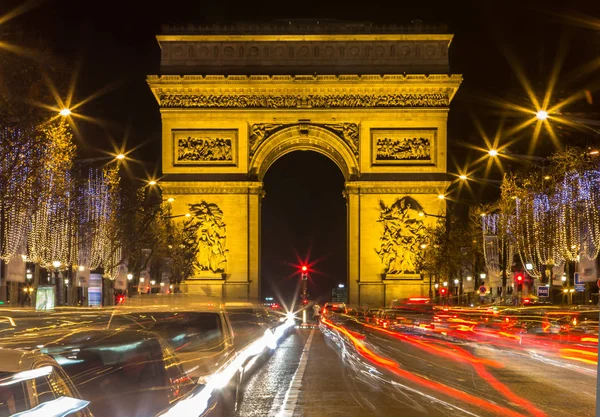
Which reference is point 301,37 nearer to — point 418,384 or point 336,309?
point 336,309

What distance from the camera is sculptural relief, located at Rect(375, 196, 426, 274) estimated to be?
216 feet

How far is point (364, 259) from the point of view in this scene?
66.5m

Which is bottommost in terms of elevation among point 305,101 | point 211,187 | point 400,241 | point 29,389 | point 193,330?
point 29,389

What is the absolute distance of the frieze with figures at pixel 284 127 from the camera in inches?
2618

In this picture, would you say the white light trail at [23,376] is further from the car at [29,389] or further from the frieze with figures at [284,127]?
the frieze with figures at [284,127]

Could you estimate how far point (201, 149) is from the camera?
66062 mm

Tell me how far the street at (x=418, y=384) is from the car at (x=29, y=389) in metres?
8.21

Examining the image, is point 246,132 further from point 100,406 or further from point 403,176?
point 100,406

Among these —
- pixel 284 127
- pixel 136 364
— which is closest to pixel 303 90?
pixel 284 127

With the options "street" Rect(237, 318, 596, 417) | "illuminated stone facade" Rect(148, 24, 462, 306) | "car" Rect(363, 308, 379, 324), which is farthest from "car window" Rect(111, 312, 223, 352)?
"illuminated stone facade" Rect(148, 24, 462, 306)

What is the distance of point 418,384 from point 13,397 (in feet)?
43.9

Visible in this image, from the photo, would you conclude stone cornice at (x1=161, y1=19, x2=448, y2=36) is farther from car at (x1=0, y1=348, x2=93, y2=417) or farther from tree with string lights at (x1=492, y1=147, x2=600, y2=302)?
car at (x1=0, y1=348, x2=93, y2=417)

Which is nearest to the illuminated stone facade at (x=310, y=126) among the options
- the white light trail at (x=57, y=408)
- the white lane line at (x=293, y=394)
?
the white lane line at (x=293, y=394)

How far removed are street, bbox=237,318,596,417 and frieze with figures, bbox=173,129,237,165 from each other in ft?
125
